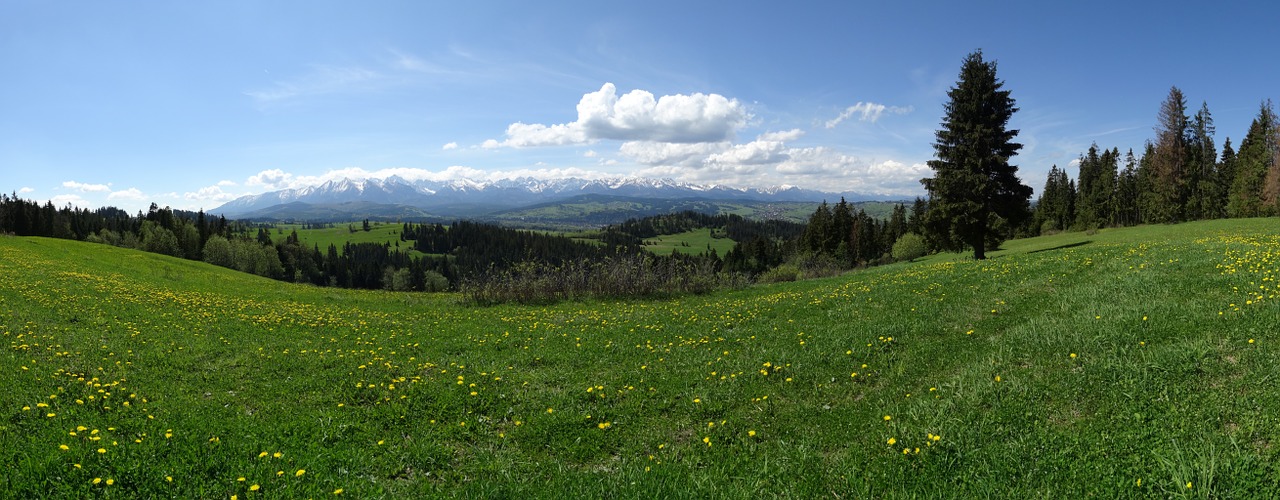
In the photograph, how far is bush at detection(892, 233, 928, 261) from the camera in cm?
6612

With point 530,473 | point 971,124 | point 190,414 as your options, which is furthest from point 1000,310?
point 971,124

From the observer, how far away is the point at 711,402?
816 cm

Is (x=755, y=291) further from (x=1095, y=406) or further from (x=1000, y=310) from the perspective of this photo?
(x=1095, y=406)

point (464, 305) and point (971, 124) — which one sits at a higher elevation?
point (971, 124)

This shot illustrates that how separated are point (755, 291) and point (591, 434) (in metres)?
18.9

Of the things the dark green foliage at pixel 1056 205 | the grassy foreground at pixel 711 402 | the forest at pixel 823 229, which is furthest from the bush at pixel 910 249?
the grassy foreground at pixel 711 402

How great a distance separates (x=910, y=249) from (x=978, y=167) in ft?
124

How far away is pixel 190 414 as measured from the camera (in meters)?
7.41

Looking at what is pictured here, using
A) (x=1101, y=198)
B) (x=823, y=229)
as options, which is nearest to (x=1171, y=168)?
(x=1101, y=198)

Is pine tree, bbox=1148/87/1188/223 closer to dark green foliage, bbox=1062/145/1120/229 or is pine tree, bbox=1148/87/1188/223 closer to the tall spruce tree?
dark green foliage, bbox=1062/145/1120/229

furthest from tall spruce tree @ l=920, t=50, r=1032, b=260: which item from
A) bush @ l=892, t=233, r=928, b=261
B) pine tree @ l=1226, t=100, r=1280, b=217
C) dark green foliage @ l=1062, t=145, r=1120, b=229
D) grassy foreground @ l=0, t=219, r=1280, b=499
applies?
dark green foliage @ l=1062, t=145, r=1120, b=229

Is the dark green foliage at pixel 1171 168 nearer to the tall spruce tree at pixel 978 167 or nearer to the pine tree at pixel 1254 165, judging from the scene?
the pine tree at pixel 1254 165

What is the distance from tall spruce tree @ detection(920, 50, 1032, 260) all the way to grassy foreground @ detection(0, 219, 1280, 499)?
61.3 ft

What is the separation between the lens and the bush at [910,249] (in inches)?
2603
